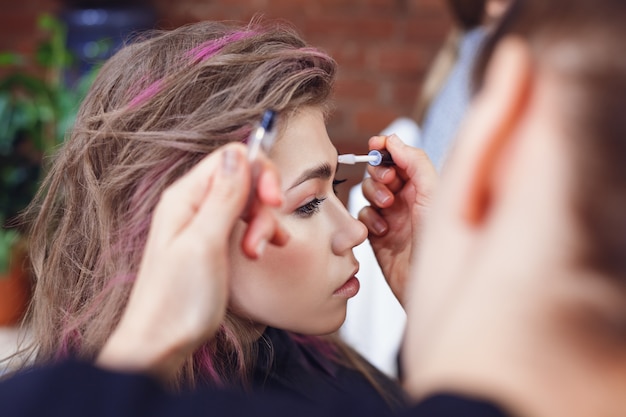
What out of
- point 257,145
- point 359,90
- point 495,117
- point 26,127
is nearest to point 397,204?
point 257,145

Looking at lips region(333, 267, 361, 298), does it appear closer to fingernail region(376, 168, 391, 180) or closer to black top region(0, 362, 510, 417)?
fingernail region(376, 168, 391, 180)

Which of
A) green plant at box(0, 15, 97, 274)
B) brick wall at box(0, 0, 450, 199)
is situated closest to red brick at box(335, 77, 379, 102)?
brick wall at box(0, 0, 450, 199)

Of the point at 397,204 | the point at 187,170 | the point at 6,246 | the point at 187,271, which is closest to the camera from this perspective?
the point at 187,271

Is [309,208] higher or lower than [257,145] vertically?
lower

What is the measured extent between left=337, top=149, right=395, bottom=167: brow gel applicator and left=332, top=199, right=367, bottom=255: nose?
7 centimetres

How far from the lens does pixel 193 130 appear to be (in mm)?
893

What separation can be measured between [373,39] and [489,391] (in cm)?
218

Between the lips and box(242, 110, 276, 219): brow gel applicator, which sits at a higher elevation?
box(242, 110, 276, 219): brow gel applicator

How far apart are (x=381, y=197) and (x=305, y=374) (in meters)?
0.27

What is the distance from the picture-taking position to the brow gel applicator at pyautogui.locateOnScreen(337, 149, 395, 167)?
3.31 ft

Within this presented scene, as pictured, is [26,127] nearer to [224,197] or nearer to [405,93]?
[405,93]

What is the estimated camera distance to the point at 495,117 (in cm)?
45

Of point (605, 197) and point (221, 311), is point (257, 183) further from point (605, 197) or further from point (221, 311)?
point (605, 197)

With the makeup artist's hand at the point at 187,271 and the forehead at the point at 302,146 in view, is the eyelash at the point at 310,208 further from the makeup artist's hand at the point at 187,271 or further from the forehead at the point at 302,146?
the makeup artist's hand at the point at 187,271
